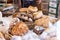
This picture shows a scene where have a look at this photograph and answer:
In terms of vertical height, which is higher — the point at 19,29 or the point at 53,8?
the point at 53,8

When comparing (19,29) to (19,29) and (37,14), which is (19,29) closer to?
(19,29)

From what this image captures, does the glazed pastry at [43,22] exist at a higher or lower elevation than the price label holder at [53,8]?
lower

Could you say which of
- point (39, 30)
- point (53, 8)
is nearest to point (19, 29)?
point (39, 30)

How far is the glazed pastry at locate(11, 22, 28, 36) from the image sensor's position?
885 mm

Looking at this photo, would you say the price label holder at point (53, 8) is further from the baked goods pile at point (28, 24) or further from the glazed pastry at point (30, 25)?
the glazed pastry at point (30, 25)

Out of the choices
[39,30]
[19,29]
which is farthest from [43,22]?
[19,29]

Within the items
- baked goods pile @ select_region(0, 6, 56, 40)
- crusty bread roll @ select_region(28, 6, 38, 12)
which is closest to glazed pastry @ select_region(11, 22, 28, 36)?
baked goods pile @ select_region(0, 6, 56, 40)

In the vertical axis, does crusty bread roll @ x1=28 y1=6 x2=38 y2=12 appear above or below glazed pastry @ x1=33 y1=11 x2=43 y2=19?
above

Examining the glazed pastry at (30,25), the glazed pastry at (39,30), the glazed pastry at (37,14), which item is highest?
the glazed pastry at (37,14)

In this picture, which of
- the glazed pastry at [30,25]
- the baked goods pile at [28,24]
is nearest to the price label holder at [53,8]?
the baked goods pile at [28,24]

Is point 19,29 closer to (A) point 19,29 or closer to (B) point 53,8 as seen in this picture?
(A) point 19,29

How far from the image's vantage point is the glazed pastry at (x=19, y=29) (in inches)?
34.9

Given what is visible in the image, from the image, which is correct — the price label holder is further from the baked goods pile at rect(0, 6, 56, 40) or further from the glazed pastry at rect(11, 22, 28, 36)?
the glazed pastry at rect(11, 22, 28, 36)

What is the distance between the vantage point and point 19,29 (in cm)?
89
